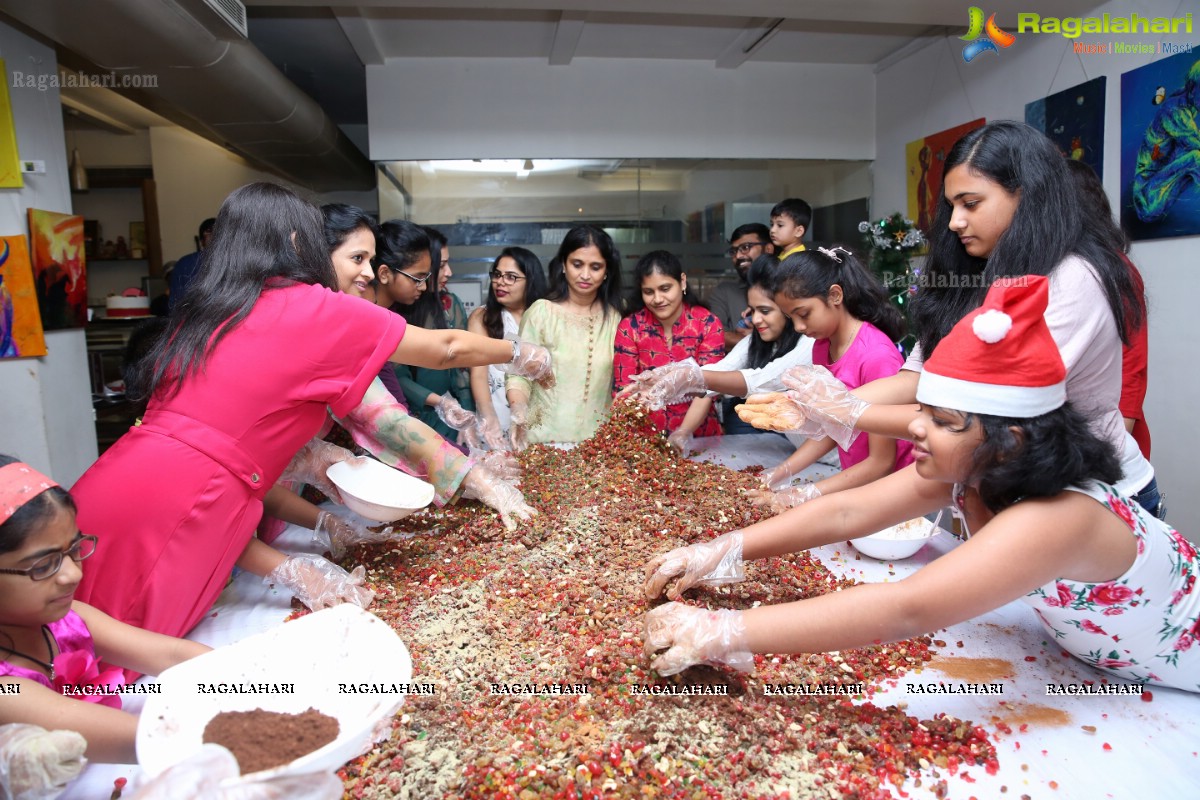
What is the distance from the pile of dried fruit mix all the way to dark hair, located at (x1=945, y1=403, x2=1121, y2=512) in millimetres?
393

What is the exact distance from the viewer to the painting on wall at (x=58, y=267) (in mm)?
3357

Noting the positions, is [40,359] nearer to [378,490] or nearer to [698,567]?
[378,490]

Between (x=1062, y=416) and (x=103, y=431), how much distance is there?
577 centimetres

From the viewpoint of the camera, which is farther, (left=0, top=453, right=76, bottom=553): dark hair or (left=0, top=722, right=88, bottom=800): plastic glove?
(left=0, top=453, right=76, bottom=553): dark hair

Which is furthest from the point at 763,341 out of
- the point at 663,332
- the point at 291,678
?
the point at 291,678

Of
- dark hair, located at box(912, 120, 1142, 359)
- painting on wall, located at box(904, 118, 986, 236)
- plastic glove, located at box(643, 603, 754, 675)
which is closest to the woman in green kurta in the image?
dark hair, located at box(912, 120, 1142, 359)

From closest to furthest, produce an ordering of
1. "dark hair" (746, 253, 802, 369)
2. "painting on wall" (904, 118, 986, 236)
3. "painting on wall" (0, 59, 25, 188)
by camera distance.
Answer: 1. "dark hair" (746, 253, 802, 369)
2. "painting on wall" (0, 59, 25, 188)
3. "painting on wall" (904, 118, 986, 236)

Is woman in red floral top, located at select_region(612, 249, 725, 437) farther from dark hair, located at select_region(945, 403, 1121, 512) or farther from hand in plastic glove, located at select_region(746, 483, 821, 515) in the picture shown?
dark hair, located at select_region(945, 403, 1121, 512)

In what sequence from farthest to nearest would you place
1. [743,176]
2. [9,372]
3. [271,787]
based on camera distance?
[743,176]
[9,372]
[271,787]

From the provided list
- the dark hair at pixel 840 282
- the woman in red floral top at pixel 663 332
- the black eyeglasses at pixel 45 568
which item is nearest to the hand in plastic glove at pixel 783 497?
the dark hair at pixel 840 282

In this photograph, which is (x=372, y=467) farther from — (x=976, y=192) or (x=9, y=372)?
(x=9, y=372)

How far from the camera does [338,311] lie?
1564mm

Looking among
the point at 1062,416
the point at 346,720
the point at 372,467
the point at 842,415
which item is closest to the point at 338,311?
the point at 372,467

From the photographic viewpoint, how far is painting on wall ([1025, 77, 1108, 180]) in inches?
132
